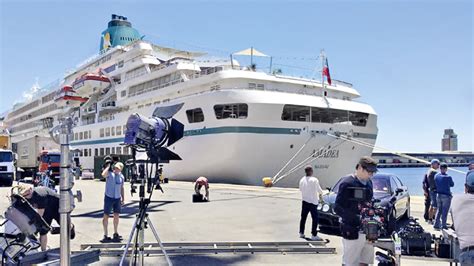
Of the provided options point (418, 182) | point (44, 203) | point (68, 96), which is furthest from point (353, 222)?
point (418, 182)

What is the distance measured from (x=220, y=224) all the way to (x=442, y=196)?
16.9ft

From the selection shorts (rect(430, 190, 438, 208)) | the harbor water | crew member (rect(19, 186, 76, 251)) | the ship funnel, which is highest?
the ship funnel

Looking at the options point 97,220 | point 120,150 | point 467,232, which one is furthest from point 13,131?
point 467,232

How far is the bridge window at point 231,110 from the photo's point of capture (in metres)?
25.4

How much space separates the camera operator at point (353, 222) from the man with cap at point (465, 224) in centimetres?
84

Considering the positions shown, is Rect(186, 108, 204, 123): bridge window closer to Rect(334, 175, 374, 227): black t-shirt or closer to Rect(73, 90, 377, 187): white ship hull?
Rect(73, 90, 377, 187): white ship hull

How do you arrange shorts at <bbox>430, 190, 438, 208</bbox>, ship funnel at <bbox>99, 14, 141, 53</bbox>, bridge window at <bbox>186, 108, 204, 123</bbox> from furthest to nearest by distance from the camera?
ship funnel at <bbox>99, 14, 141, 53</bbox>, bridge window at <bbox>186, 108, 204, 123</bbox>, shorts at <bbox>430, 190, 438, 208</bbox>

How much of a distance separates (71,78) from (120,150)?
23093 millimetres

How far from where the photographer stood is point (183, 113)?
28.5 meters

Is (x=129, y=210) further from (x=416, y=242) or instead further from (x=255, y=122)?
(x=255, y=122)

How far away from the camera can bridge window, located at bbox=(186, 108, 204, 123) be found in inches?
1090

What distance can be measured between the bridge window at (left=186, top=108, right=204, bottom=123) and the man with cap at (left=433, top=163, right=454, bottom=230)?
1870 cm

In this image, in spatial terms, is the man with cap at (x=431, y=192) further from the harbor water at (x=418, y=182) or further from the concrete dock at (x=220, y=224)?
the harbor water at (x=418, y=182)

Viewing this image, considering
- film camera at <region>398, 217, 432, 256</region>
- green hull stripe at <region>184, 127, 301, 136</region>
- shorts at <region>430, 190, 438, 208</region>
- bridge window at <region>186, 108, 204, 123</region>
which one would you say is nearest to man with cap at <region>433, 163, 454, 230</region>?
shorts at <region>430, 190, 438, 208</region>
